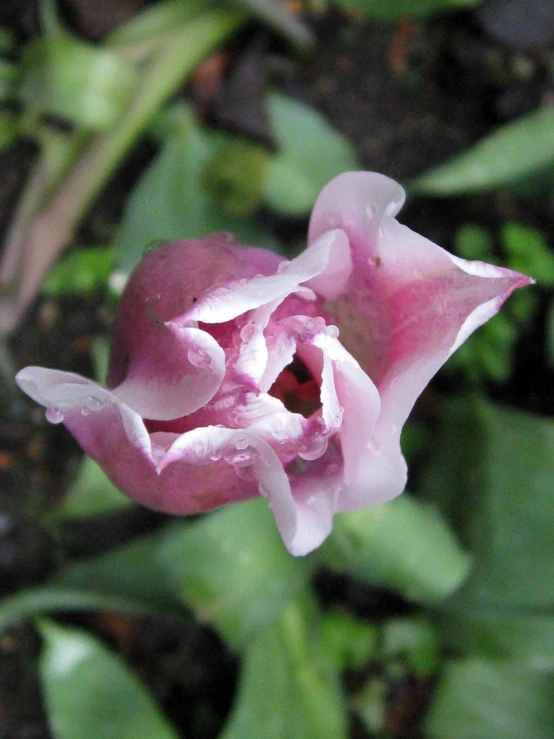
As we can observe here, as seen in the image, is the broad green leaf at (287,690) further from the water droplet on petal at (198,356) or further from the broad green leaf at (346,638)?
the water droplet on petal at (198,356)

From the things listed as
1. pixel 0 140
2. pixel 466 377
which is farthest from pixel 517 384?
pixel 0 140

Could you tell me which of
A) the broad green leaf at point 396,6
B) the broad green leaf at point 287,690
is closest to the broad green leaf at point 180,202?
the broad green leaf at point 396,6

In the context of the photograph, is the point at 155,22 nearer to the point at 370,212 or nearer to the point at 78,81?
the point at 78,81

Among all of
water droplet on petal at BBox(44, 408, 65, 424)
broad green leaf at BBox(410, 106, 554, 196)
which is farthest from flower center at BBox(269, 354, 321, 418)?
broad green leaf at BBox(410, 106, 554, 196)

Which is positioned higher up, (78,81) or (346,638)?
(78,81)

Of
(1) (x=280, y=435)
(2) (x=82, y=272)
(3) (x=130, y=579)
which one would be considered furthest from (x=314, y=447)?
(2) (x=82, y=272)

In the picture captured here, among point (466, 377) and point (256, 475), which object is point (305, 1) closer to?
point (466, 377)

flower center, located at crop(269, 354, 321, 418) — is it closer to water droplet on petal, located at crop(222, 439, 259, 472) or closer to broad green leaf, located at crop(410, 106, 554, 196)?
water droplet on petal, located at crop(222, 439, 259, 472)
